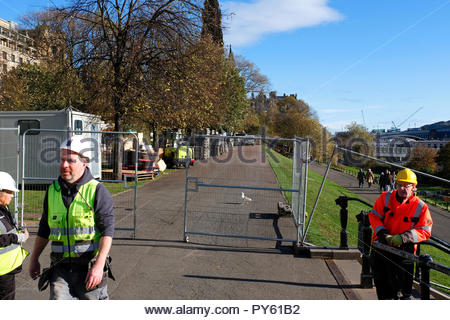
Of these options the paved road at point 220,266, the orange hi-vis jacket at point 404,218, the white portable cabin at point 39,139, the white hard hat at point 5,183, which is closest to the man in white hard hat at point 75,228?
the white hard hat at point 5,183

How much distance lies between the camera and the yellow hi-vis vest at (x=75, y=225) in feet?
10.5

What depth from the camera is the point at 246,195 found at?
374 inches

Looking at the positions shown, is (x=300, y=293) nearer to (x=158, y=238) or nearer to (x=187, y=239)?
(x=187, y=239)

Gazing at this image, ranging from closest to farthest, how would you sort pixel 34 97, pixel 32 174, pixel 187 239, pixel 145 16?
pixel 187 239 < pixel 32 174 < pixel 145 16 < pixel 34 97

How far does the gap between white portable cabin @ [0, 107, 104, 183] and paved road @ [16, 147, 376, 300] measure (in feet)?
17.7

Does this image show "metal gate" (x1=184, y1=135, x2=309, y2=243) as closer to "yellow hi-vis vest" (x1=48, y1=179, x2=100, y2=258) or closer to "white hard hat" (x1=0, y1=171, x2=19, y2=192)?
"white hard hat" (x1=0, y1=171, x2=19, y2=192)

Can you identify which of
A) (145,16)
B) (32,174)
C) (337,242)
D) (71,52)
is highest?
(145,16)

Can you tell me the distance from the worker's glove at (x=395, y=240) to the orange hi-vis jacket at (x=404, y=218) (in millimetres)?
42

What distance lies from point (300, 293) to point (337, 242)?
4.45m

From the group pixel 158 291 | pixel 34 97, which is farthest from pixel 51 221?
pixel 34 97

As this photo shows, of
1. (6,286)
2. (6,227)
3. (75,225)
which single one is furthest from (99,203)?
(6,286)

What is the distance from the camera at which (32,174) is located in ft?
45.2

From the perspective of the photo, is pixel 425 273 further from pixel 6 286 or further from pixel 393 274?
pixel 6 286

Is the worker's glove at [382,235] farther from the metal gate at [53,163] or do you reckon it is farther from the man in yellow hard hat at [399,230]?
the metal gate at [53,163]
